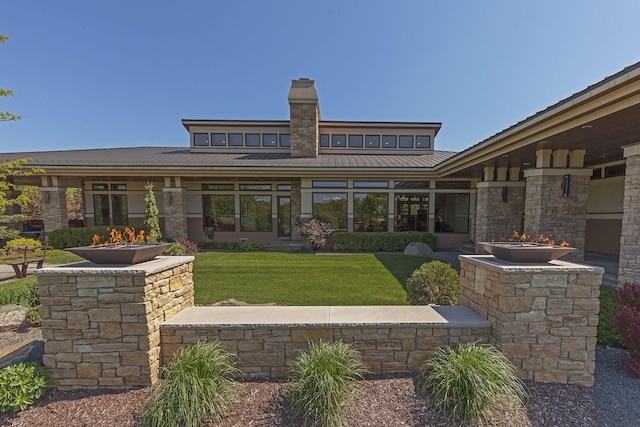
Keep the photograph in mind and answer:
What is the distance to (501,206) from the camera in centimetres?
1053

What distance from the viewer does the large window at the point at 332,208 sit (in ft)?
42.9

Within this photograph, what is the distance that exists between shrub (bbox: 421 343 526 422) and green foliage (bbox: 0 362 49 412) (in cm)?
430

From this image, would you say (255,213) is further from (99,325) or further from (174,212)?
(99,325)

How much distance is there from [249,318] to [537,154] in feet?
30.7

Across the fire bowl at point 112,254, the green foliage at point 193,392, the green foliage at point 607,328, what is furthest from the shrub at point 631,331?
the fire bowl at point 112,254

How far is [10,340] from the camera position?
409 cm

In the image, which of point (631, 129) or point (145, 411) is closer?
point (145, 411)

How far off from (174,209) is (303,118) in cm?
889

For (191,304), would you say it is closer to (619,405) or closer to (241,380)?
(241,380)

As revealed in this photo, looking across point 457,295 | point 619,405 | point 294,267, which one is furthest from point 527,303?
point 294,267

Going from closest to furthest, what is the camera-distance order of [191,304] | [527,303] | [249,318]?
[527,303] < [249,318] < [191,304]

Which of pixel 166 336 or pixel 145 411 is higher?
pixel 166 336

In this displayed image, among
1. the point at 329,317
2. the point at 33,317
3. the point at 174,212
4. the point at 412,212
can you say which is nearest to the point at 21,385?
the point at 33,317

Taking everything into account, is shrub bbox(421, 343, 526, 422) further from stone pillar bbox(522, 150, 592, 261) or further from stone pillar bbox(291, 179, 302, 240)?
stone pillar bbox(291, 179, 302, 240)
